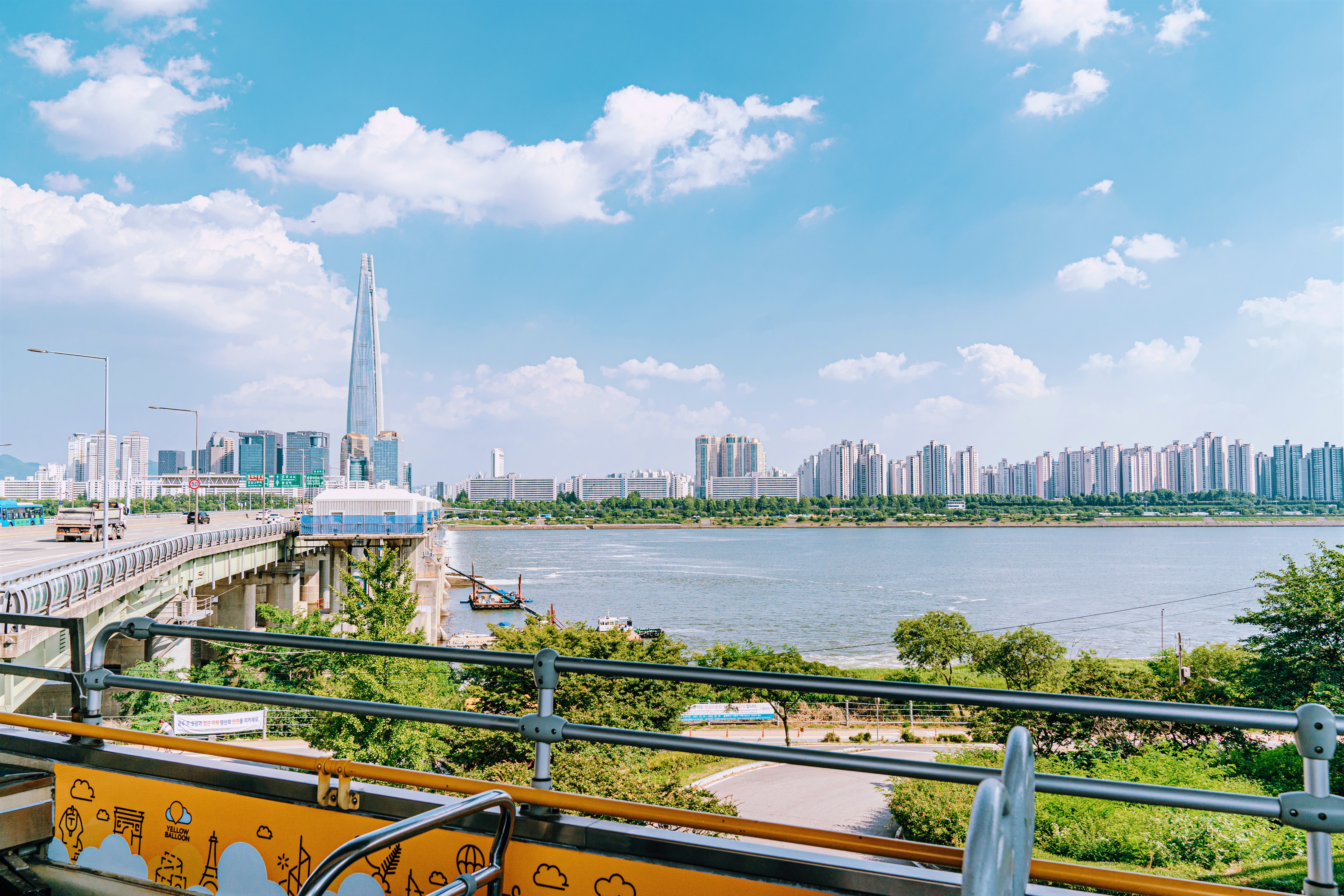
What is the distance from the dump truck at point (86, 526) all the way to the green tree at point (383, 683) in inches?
616

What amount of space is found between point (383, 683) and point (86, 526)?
26536mm

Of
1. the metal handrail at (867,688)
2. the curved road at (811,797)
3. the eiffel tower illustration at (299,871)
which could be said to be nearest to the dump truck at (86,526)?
the curved road at (811,797)

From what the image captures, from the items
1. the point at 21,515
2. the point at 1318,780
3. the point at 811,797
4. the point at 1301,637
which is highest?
the point at 1318,780

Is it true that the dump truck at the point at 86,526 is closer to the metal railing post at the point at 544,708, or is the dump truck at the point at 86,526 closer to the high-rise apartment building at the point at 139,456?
the metal railing post at the point at 544,708

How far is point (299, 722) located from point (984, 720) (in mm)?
21061

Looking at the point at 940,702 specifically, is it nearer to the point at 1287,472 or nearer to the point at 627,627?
the point at 627,627

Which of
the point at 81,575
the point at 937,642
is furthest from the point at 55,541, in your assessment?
the point at 937,642

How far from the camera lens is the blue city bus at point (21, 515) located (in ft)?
186

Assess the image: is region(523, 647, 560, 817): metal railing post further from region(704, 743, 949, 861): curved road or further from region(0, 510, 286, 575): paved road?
region(0, 510, 286, 575): paved road

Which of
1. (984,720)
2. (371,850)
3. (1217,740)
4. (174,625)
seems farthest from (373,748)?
(1217,740)

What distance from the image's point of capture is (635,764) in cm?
1627

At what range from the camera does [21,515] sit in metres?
63.5

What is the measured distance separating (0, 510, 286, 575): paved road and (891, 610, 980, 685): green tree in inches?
1341

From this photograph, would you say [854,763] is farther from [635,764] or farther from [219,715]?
[219,715]
